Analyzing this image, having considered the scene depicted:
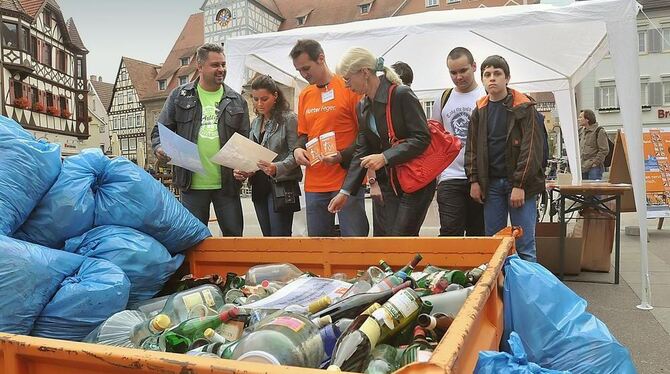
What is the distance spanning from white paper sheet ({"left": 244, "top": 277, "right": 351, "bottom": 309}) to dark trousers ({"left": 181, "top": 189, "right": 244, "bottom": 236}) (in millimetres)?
1739

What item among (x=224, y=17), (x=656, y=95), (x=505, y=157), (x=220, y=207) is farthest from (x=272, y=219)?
(x=224, y=17)

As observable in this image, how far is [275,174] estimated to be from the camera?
3723mm

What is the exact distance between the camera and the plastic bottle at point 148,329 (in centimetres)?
173

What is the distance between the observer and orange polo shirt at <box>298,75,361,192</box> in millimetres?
3617

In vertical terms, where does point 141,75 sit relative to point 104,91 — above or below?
above

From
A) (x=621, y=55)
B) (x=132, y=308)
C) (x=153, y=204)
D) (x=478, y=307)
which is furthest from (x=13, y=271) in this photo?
(x=621, y=55)

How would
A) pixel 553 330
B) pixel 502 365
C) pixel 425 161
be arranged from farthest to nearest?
pixel 425 161, pixel 553 330, pixel 502 365

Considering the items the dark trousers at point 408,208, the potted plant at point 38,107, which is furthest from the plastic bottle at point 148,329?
the potted plant at point 38,107

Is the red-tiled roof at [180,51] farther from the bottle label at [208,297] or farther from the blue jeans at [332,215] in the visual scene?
the bottle label at [208,297]

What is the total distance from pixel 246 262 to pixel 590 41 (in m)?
5.91

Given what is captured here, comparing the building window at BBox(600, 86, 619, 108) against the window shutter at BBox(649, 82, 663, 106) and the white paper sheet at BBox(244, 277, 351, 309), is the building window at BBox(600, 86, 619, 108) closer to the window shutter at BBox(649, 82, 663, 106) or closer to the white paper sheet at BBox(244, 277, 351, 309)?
the window shutter at BBox(649, 82, 663, 106)

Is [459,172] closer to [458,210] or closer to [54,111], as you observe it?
[458,210]

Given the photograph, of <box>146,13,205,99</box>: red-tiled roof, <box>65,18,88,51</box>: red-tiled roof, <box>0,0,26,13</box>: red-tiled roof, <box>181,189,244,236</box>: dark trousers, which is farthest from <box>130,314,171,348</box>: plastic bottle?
<box>146,13,205,99</box>: red-tiled roof

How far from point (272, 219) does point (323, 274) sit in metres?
1.69
